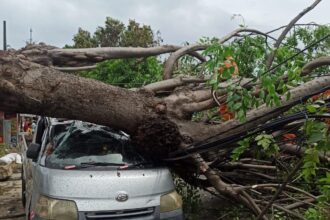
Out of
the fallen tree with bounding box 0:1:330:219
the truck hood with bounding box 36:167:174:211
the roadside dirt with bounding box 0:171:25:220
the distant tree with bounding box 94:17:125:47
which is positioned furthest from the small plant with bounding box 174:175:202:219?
the distant tree with bounding box 94:17:125:47

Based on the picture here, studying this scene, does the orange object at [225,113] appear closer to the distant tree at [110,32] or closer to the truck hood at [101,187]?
the truck hood at [101,187]

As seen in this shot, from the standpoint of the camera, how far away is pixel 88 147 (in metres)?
5.68

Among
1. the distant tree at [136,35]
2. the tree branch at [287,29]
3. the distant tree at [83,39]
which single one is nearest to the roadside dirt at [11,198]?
the tree branch at [287,29]

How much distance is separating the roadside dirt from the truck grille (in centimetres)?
401

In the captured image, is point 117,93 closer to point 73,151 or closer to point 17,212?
point 73,151

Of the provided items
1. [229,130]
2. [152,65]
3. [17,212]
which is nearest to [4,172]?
[17,212]

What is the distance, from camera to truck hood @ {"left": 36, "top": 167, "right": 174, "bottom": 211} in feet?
16.1

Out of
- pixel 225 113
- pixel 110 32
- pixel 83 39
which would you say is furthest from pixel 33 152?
pixel 110 32

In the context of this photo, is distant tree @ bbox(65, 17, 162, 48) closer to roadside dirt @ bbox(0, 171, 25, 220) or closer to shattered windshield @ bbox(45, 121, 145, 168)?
roadside dirt @ bbox(0, 171, 25, 220)

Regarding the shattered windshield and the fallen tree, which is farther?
the shattered windshield

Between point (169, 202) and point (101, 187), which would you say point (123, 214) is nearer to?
point (101, 187)

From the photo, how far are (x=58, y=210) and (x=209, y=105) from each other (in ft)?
8.44

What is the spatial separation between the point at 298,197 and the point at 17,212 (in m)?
5.40

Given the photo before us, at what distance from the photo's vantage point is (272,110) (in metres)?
5.23
